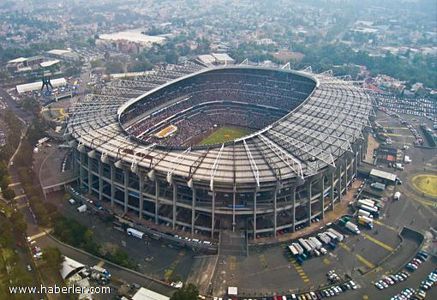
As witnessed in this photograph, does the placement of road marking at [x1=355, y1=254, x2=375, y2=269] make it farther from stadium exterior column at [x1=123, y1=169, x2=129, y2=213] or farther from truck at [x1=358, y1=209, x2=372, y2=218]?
stadium exterior column at [x1=123, y1=169, x2=129, y2=213]

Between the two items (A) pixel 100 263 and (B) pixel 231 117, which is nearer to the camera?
(A) pixel 100 263

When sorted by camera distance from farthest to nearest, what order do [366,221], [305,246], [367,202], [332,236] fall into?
[367,202]
[366,221]
[332,236]
[305,246]

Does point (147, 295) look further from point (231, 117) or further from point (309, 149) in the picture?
point (231, 117)

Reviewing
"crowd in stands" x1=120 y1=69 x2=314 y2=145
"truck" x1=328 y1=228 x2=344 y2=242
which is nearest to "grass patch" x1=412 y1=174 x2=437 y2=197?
"truck" x1=328 y1=228 x2=344 y2=242

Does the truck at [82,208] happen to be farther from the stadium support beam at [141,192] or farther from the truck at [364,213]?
the truck at [364,213]

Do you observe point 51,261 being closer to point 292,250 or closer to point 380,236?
point 292,250

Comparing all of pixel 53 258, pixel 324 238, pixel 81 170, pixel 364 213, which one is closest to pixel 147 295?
pixel 53 258

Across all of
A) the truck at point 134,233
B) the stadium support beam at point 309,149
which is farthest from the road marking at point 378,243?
the truck at point 134,233
